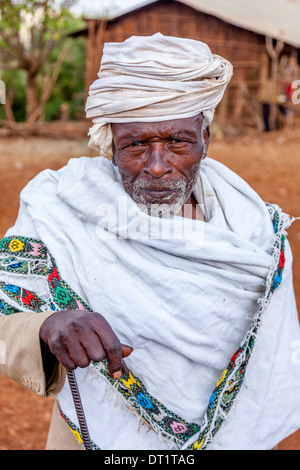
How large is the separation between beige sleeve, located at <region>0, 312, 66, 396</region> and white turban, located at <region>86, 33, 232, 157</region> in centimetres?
79

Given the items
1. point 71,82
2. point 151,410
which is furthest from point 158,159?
point 71,82

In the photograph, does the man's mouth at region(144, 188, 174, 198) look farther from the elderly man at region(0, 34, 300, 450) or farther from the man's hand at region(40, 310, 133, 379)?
the man's hand at region(40, 310, 133, 379)

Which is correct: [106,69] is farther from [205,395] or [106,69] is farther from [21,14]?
[21,14]

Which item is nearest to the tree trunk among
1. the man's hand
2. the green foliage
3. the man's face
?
the green foliage

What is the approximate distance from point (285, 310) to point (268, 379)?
271 mm

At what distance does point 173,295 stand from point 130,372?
0.33m

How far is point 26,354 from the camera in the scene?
1.68 m

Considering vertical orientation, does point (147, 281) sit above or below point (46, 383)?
above

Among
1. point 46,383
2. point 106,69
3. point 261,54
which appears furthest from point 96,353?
point 261,54

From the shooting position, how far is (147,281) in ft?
6.30

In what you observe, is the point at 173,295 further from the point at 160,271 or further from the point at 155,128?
the point at 155,128

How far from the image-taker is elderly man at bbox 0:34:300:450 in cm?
191

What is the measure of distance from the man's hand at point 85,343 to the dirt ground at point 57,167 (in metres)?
→ 2.34

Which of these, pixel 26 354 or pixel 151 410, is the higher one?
pixel 26 354
